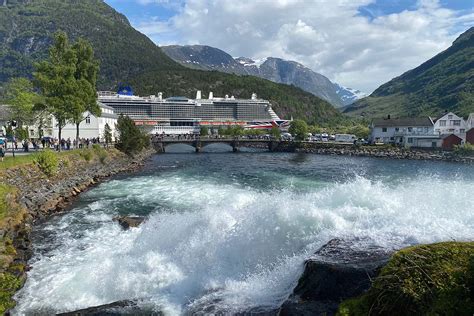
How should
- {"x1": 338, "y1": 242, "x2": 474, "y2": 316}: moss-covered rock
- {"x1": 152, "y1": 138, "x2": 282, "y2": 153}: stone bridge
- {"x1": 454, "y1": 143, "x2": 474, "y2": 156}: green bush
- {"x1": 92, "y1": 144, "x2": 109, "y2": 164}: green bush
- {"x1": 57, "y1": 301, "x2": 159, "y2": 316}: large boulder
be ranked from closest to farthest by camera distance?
{"x1": 338, "y1": 242, "x2": 474, "y2": 316}: moss-covered rock, {"x1": 57, "y1": 301, "x2": 159, "y2": 316}: large boulder, {"x1": 92, "y1": 144, "x2": 109, "y2": 164}: green bush, {"x1": 454, "y1": 143, "x2": 474, "y2": 156}: green bush, {"x1": 152, "y1": 138, "x2": 282, "y2": 153}: stone bridge

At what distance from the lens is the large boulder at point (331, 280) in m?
7.71

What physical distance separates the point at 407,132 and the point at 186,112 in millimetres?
121517

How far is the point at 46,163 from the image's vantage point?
3133 centimetres

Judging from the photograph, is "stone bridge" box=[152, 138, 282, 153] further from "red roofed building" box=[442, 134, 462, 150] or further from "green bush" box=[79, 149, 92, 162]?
"green bush" box=[79, 149, 92, 162]

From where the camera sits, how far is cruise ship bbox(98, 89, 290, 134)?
172 meters

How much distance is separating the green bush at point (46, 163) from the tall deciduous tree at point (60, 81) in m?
7.72

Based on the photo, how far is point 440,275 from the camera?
566cm

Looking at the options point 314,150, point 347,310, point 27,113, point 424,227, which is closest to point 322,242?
point 424,227

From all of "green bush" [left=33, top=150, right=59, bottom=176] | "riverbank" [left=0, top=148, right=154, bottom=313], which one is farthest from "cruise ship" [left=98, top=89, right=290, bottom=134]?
"green bush" [left=33, top=150, right=59, bottom=176]

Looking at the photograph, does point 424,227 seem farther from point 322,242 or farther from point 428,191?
point 428,191

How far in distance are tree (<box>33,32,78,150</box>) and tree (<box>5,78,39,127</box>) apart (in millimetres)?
5619

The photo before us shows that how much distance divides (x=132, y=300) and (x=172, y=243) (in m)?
3.75

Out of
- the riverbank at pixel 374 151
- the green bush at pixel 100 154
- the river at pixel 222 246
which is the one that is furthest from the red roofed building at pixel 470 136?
the green bush at pixel 100 154

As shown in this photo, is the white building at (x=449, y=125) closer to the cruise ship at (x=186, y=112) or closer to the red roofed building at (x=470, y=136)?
the red roofed building at (x=470, y=136)
